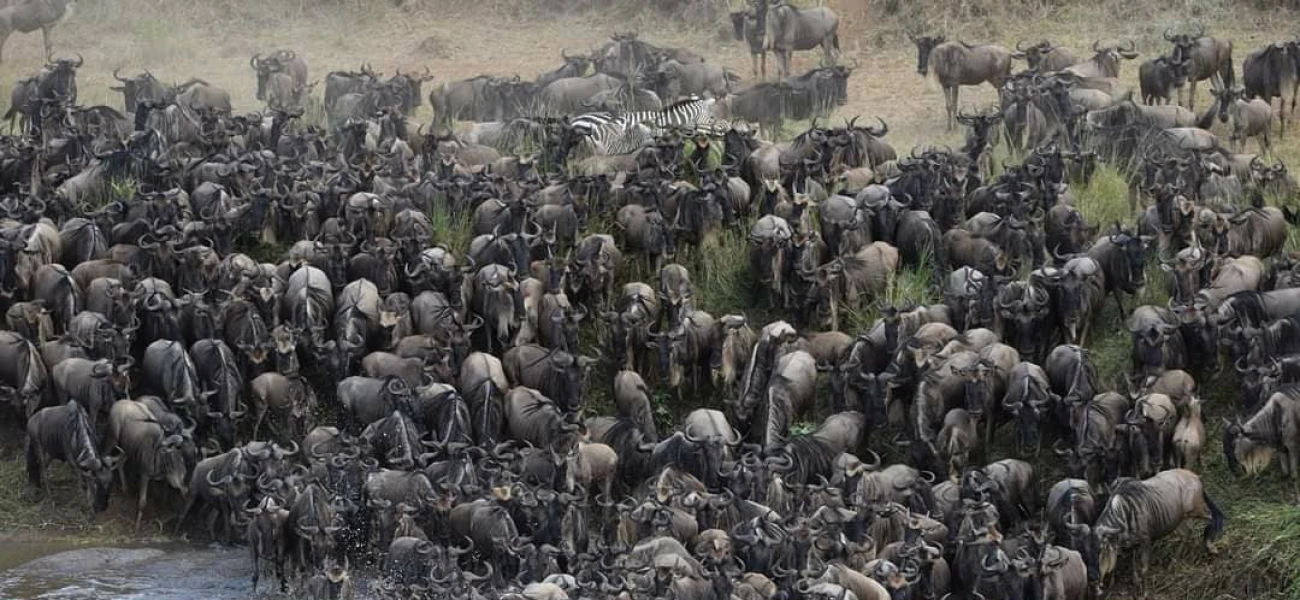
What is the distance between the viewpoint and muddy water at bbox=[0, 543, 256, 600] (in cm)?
1559

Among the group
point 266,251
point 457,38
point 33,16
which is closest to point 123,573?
point 266,251

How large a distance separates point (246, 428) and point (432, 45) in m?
11.2

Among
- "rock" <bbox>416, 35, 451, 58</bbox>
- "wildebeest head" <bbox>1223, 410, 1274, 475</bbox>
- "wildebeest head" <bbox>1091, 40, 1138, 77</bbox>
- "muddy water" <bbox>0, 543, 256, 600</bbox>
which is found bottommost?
"muddy water" <bbox>0, 543, 256, 600</bbox>

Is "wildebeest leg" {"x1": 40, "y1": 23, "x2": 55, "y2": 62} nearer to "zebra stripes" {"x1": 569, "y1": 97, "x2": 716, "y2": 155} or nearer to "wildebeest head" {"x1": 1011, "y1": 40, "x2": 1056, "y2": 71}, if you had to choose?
"zebra stripes" {"x1": 569, "y1": 97, "x2": 716, "y2": 155}

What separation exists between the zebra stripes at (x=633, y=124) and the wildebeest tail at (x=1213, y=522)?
7863mm

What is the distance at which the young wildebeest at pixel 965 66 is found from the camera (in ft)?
76.7

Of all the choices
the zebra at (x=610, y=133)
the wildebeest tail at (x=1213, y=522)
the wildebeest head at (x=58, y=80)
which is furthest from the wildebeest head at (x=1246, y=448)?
the wildebeest head at (x=58, y=80)

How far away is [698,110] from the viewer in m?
22.6

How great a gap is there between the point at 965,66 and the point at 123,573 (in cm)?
1120

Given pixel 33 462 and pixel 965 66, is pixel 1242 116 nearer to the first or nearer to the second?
pixel 965 66

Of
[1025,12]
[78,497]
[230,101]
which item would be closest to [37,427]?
[78,497]

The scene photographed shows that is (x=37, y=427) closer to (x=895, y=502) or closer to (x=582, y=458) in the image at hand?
(x=582, y=458)

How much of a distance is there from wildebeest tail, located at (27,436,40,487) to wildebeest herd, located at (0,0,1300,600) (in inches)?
1.0

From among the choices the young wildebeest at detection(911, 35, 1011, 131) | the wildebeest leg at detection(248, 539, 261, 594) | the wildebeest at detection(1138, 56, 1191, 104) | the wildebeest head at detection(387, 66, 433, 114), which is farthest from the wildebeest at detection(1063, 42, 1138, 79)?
the wildebeest leg at detection(248, 539, 261, 594)
